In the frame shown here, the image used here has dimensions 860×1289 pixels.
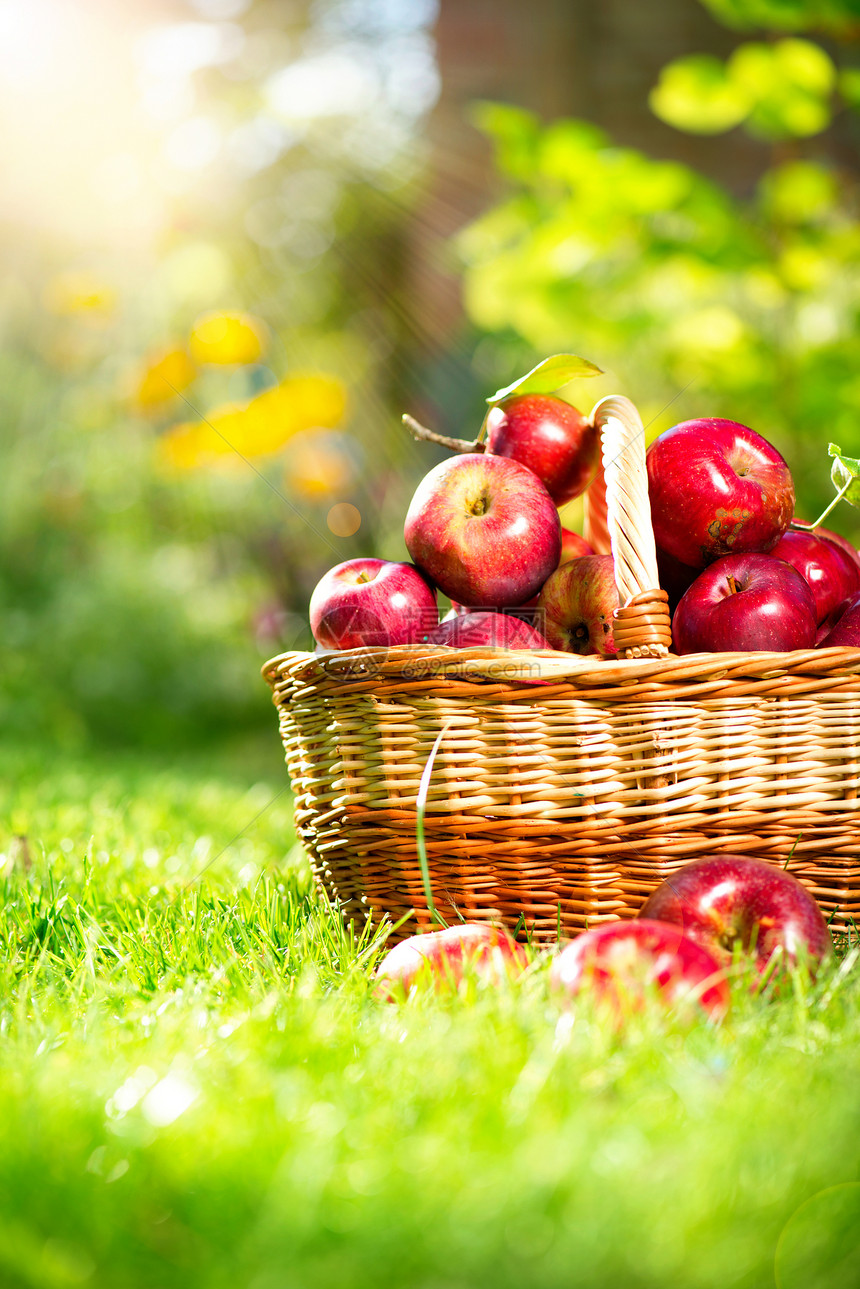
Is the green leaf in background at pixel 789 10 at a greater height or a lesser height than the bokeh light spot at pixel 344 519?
greater

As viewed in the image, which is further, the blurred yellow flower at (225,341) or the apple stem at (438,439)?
the blurred yellow flower at (225,341)

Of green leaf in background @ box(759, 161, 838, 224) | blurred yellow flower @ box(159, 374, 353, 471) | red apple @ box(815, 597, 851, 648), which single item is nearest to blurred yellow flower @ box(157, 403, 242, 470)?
blurred yellow flower @ box(159, 374, 353, 471)

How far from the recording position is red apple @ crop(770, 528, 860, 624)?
1.44m

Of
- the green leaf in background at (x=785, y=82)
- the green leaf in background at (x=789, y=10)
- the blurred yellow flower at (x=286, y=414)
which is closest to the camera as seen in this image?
the green leaf in background at (x=789, y=10)

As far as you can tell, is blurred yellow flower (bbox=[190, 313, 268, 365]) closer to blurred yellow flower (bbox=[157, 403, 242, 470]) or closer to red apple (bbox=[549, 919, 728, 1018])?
blurred yellow flower (bbox=[157, 403, 242, 470])

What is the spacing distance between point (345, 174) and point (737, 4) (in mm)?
4429

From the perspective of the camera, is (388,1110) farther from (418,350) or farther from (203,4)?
(203,4)

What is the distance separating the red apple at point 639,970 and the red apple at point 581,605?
42 centimetres

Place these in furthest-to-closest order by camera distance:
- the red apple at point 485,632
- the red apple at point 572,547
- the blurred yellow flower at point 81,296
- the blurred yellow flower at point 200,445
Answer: the blurred yellow flower at point 81,296 → the blurred yellow flower at point 200,445 → the red apple at point 572,547 → the red apple at point 485,632

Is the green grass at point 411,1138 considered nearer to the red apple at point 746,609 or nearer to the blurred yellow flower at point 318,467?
the red apple at point 746,609

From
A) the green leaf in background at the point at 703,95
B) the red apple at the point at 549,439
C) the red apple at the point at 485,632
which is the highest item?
the green leaf in background at the point at 703,95

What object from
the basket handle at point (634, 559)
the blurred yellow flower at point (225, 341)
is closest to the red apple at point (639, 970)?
the basket handle at point (634, 559)

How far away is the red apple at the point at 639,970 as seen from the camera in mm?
908

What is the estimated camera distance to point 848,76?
2139mm
